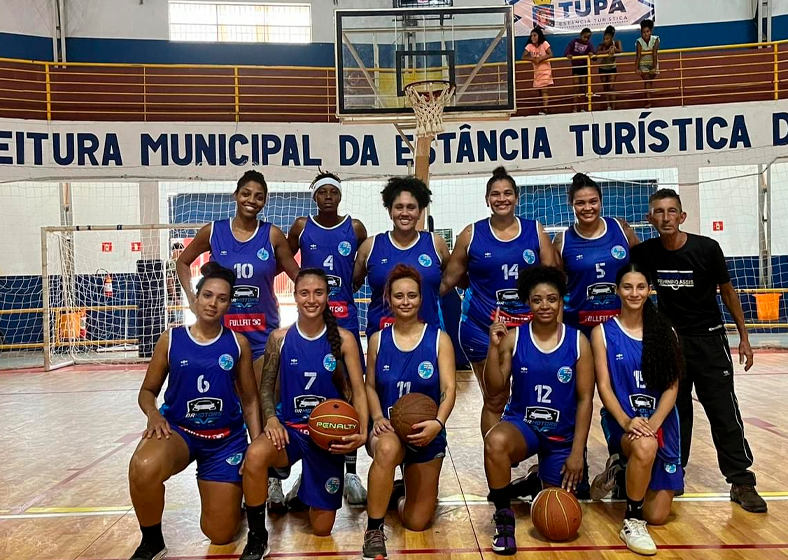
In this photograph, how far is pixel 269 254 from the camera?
13.2 feet

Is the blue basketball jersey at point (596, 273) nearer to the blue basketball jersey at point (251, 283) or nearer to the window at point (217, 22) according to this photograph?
the blue basketball jersey at point (251, 283)

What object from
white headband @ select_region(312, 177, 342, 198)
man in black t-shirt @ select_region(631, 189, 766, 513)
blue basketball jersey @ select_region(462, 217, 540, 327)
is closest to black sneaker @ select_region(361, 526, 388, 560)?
blue basketball jersey @ select_region(462, 217, 540, 327)

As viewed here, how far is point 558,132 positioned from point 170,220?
25.7ft

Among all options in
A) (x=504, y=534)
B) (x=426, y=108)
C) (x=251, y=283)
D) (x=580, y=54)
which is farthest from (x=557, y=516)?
(x=580, y=54)

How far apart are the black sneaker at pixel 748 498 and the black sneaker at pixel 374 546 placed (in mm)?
1907

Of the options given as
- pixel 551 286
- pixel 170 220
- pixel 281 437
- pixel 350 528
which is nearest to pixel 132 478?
pixel 281 437

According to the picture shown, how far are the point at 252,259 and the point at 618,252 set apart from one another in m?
2.10

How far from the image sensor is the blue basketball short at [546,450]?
11.0 feet

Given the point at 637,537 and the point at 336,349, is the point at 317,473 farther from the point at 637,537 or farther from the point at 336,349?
the point at 637,537

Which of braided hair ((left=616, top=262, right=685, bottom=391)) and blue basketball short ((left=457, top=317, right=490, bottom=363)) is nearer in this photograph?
braided hair ((left=616, top=262, right=685, bottom=391))

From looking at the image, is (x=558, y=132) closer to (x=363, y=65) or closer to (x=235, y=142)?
Result: (x=363, y=65)

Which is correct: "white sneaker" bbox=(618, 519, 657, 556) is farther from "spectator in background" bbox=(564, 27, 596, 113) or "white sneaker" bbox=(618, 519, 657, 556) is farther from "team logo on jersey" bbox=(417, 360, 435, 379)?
"spectator in background" bbox=(564, 27, 596, 113)

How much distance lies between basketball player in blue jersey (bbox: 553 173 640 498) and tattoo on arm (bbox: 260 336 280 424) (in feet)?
5.64

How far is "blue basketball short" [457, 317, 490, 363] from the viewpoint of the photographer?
13.0 ft
